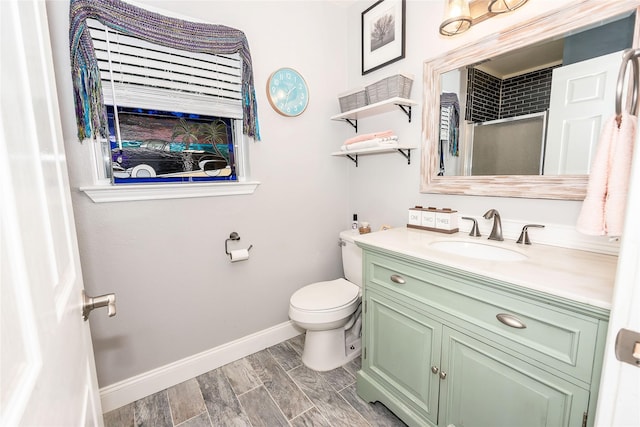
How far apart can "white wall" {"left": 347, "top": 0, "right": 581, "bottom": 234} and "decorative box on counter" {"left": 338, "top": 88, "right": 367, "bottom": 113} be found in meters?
0.18

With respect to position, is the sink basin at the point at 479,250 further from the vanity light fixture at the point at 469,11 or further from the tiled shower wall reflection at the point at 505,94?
the vanity light fixture at the point at 469,11

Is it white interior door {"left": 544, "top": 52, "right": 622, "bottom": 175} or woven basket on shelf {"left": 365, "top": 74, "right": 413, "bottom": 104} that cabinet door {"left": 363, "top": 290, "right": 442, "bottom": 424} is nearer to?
white interior door {"left": 544, "top": 52, "right": 622, "bottom": 175}

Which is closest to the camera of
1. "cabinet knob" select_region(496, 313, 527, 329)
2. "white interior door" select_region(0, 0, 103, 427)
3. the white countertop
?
"white interior door" select_region(0, 0, 103, 427)

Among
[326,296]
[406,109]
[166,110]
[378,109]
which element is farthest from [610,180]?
[166,110]

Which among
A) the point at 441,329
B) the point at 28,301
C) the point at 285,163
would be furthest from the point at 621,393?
the point at 285,163

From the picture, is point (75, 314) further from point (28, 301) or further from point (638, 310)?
point (638, 310)

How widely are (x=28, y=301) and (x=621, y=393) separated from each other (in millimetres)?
931

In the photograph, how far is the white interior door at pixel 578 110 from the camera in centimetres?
117

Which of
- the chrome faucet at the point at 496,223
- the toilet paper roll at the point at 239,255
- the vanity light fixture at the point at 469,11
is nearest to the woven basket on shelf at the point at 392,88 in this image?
the vanity light fixture at the point at 469,11

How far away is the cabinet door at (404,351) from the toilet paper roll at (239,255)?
0.82m

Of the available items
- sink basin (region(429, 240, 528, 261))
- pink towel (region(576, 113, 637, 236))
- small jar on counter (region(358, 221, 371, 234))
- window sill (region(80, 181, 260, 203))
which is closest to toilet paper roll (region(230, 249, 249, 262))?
window sill (region(80, 181, 260, 203))

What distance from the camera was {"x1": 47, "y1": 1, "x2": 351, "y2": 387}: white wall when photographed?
154 cm

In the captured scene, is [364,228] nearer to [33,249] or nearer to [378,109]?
[378,109]

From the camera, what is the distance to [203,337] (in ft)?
6.20
